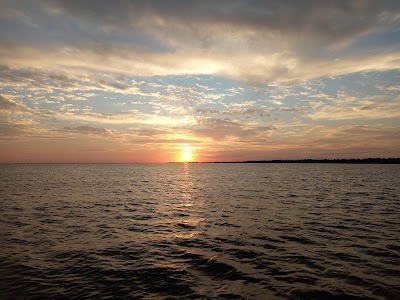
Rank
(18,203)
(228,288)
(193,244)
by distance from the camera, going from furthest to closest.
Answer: (18,203) < (193,244) < (228,288)

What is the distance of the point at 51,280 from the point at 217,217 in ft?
61.2

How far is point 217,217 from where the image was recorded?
3033cm

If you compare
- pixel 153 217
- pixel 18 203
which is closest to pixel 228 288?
pixel 153 217

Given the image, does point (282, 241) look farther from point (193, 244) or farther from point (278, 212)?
A: point (278, 212)

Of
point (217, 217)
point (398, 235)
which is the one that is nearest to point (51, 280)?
point (217, 217)

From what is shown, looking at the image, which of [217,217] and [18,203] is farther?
[18,203]

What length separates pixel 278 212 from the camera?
3212 centimetres

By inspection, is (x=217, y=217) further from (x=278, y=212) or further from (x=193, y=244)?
(x=193, y=244)

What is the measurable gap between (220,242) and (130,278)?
8.05 meters

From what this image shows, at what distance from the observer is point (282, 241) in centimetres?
2067

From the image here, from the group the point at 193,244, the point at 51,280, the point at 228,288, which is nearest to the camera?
the point at 228,288

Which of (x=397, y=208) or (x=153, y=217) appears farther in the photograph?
(x=397, y=208)

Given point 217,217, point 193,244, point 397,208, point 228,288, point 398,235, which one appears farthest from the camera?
point 397,208

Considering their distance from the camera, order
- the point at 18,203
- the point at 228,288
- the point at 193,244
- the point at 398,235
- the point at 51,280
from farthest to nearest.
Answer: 1. the point at 18,203
2. the point at 398,235
3. the point at 193,244
4. the point at 51,280
5. the point at 228,288
